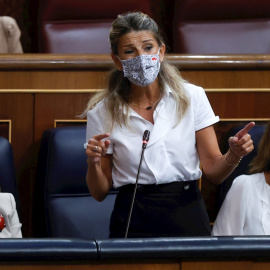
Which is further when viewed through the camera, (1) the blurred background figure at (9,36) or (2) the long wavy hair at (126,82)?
(1) the blurred background figure at (9,36)

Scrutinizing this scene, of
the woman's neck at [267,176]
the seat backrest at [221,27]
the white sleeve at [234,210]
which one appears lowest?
the white sleeve at [234,210]

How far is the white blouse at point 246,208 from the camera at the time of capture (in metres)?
0.94

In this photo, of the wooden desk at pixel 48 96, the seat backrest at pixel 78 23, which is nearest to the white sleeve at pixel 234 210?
the wooden desk at pixel 48 96

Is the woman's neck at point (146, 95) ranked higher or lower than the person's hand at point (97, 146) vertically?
higher

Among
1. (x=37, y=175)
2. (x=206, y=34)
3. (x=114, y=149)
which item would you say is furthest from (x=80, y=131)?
(x=206, y=34)

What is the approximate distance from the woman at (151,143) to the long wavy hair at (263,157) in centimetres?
17

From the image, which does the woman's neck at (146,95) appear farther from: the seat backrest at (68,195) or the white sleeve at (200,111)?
the seat backrest at (68,195)

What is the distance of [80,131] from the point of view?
3.34 ft

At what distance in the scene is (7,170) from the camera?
3.23 ft

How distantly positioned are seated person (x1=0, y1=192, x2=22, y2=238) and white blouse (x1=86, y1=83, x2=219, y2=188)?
0.20 metres

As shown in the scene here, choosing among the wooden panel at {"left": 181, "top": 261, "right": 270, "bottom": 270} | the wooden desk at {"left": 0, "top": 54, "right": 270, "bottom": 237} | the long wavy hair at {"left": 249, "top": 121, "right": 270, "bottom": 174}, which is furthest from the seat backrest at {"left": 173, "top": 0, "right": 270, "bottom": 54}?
the wooden panel at {"left": 181, "top": 261, "right": 270, "bottom": 270}

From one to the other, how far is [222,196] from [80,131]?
227 millimetres

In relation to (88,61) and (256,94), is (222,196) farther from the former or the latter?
(88,61)

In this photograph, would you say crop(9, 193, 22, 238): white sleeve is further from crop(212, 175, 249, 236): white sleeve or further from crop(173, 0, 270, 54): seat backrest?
crop(173, 0, 270, 54): seat backrest
